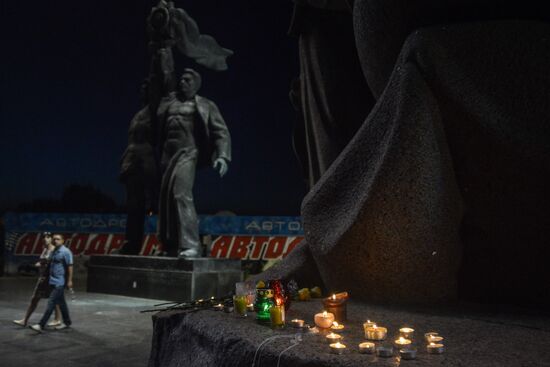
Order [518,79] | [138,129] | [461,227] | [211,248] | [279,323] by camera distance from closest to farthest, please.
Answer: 1. [279,323]
2. [518,79]
3. [461,227]
4. [138,129]
5. [211,248]

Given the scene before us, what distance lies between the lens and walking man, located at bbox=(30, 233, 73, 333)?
541 cm

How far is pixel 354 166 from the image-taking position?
2.61 m

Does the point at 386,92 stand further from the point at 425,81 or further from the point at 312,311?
the point at 312,311

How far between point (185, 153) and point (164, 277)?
216 centimetres

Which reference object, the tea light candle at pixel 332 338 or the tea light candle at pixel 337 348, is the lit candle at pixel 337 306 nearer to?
the tea light candle at pixel 332 338

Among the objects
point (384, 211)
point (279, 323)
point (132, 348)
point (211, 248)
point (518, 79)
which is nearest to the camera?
point (279, 323)

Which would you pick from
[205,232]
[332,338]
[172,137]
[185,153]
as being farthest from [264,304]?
[205,232]

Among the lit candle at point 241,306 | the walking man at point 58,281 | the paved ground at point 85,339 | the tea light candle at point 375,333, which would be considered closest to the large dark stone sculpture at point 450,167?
the lit candle at point 241,306

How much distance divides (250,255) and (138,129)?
6975 mm

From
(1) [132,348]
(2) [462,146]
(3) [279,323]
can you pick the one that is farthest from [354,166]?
(1) [132,348]

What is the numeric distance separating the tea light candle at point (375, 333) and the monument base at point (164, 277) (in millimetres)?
6031

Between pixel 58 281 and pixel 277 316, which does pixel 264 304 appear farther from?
pixel 58 281

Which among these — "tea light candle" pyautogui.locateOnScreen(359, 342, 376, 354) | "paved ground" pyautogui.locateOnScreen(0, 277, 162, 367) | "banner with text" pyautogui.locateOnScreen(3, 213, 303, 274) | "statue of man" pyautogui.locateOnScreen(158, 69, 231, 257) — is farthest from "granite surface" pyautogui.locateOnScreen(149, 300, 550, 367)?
"banner with text" pyautogui.locateOnScreen(3, 213, 303, 274)

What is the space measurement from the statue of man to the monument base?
1.26 feet
